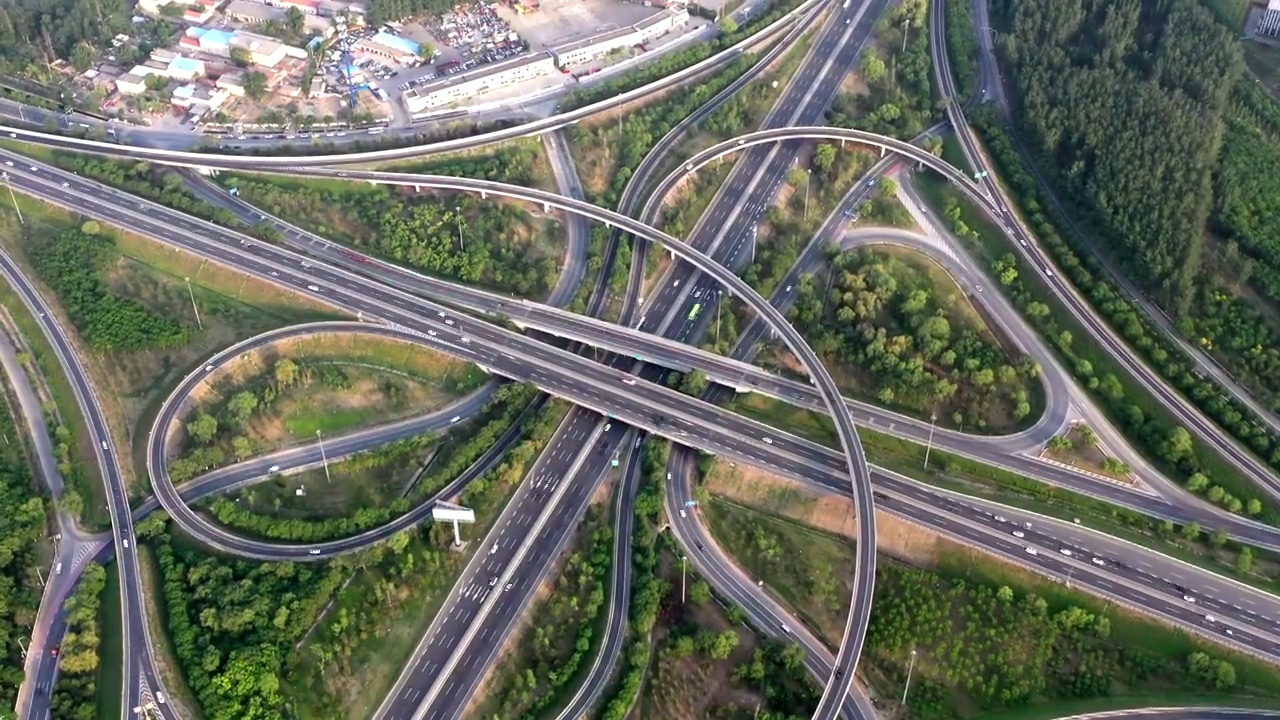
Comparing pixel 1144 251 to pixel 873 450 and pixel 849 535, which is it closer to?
pixel 873 450

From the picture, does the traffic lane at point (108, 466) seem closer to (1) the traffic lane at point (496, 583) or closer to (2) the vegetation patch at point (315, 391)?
(2) the vegetation patch at point (315, 391)

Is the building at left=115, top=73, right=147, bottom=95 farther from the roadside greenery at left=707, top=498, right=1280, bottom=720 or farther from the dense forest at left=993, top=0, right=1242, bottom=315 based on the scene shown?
the dense forest at left=993, top=0, right=1242, bottom=315

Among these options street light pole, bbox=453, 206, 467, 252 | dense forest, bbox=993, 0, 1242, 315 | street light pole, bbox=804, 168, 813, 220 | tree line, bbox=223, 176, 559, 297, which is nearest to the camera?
dense forest, bbox=993, 0, 1242, 315

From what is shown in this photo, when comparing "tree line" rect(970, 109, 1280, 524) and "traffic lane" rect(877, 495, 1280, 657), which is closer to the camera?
"traffic lane" rect(877, 495, 1280, 657)

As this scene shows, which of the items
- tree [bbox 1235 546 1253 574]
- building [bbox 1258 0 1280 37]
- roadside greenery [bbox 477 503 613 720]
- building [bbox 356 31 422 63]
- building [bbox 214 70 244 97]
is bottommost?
roadside greenery [bbox 477 503 613 720]

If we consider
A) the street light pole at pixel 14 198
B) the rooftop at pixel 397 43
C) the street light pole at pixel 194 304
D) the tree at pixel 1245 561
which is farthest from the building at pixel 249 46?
the tree at pixel 1245 561

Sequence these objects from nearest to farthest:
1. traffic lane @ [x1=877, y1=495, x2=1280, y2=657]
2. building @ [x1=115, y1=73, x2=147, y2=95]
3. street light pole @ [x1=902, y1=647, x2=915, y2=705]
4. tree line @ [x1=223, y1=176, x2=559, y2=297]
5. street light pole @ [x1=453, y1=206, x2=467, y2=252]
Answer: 1. street light pole @ [x1=902, y1=647, x2=915, y2=705]
2. traffic lane @ [x1=877, y1=495, x2=1280, y2=657]
3. tree line @ [x1=223, y1=176, x2=559, y2=297]
4. street light pole @ [x1=453, y1=206, x2=467, y2=252]
5. building @ [x1=115, y1=73, x2=147, y2=95]

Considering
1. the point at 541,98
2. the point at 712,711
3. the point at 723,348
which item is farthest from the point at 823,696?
the point at 541,98

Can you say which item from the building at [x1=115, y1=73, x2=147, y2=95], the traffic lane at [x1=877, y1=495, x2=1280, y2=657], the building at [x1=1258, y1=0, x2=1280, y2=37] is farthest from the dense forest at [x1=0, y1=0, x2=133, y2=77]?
the building at [x1=1258, y1=0, x2=1280, y2=37]
